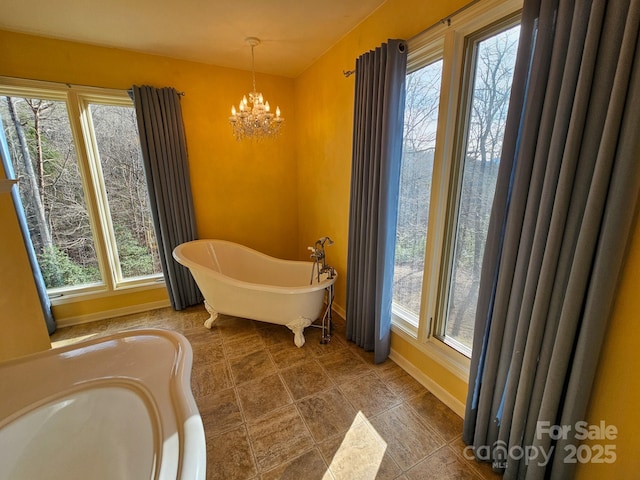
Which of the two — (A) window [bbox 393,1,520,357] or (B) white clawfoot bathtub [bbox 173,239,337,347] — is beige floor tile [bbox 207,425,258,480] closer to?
(B) white clawfoot bathtub [bbox 173,239,337,347]

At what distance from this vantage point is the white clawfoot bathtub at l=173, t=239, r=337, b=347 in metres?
2.29

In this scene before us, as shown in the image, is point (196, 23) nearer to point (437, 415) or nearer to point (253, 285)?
point (253, 285)

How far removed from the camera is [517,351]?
47.4 inches

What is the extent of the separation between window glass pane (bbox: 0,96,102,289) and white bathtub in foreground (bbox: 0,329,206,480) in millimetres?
2160

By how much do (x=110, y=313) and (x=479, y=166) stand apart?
3714 millimetres

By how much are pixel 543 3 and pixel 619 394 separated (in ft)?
5.02

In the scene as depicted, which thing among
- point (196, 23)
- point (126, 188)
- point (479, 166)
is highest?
point (196, 23)

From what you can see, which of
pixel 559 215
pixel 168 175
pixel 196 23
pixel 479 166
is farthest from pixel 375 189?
pixel 168 175

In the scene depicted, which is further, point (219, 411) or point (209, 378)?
point (209, 378)

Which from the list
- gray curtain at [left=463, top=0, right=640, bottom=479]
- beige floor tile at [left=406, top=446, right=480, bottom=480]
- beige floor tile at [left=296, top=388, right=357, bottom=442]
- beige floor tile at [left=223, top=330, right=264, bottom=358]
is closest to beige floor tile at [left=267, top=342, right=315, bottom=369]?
beige floor tile at [left=223, top=330, right=264, bottom=358]

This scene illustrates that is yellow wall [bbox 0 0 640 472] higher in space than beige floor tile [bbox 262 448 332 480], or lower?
higher

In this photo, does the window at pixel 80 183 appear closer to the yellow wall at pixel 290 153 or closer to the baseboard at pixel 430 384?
the yellow wall at pixel 290 153

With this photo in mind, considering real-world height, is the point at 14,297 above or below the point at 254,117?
below

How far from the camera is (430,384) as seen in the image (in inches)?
75.0
